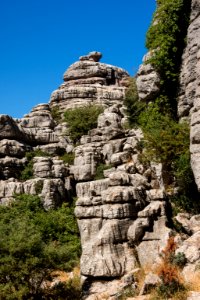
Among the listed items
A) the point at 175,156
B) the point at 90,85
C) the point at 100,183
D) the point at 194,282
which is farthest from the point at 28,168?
the point at 90,85

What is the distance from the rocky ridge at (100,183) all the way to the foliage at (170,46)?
3.20 ft

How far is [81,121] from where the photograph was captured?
33406 mm

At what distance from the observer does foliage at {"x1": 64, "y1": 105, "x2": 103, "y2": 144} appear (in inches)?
1292

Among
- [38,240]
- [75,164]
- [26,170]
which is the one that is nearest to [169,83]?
[75,164]

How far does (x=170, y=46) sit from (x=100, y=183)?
11.0m

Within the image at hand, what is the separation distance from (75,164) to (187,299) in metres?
16.2

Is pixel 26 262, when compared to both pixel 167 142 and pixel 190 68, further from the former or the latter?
pixel 190 68

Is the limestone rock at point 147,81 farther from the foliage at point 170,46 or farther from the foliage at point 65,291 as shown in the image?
the foliage at point 65,291

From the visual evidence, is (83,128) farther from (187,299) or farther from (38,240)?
(187,299)

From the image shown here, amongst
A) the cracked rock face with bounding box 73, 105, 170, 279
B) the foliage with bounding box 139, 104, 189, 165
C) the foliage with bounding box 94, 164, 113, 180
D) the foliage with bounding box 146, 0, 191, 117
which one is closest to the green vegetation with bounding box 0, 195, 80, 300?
the cracked rock face with bounding box 73, 105, 170, 279

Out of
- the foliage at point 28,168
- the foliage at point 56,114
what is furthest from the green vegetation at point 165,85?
the foliage at point 56,114

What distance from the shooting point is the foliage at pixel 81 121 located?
32812 mm

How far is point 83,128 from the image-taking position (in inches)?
1303

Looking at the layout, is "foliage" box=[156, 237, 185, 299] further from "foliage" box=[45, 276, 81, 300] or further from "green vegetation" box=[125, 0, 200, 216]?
"green vegetation" box=[125, 0, 200, 216]
